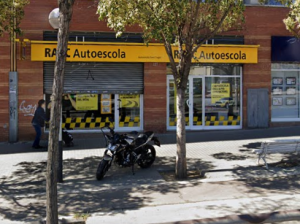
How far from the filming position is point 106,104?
13.8 m

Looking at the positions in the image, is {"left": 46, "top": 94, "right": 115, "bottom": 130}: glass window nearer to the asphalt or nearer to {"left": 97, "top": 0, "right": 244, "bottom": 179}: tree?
the asphalt

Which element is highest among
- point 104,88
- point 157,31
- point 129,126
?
point 157,31

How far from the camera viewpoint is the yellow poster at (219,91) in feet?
48.2

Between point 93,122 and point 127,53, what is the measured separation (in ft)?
10.1

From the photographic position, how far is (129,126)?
13977 millimetres

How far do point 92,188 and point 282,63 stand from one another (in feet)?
36.4

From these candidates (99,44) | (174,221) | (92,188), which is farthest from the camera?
(99,44)

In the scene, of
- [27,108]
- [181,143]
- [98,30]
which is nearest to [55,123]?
[181,143]

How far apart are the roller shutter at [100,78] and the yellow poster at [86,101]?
39 centimetres

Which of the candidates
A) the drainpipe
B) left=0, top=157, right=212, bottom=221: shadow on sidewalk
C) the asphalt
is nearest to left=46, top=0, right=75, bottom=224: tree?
the asphalt

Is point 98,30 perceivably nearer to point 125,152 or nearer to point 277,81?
point 125,152

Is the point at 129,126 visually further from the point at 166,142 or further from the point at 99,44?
the point at 99,44

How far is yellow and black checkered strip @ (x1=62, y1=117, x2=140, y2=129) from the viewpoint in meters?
13.5

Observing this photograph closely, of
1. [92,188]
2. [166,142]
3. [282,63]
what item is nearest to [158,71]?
[166,142]
